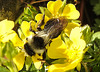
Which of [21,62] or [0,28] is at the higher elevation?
[0,28]

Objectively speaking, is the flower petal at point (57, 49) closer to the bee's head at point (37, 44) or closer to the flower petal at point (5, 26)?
the bee's head at point (37, 44)

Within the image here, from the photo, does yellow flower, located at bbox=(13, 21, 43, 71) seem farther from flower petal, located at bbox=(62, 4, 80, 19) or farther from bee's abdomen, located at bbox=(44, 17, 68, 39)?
flower petal, located at bbox=(62, 4, 80, 19)

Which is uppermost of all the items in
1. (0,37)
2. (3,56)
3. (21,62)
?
(0,37)

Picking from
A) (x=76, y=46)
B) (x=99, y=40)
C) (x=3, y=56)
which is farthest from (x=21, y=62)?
(x=99, y=40)

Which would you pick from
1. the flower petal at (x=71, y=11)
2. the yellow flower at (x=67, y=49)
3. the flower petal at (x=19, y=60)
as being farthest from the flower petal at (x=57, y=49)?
the flower petal at (x=71, y=11)

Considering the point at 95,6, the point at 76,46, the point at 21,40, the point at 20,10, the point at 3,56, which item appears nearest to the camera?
the point at 3,56

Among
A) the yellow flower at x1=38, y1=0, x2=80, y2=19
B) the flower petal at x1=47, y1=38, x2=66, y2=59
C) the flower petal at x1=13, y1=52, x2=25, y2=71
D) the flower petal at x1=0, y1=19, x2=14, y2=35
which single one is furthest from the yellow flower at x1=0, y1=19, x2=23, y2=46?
the yellow flower at x1=38, y1=0, x2=80, y2=19

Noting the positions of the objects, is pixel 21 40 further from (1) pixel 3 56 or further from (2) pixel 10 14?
(2) pixel 10 14
